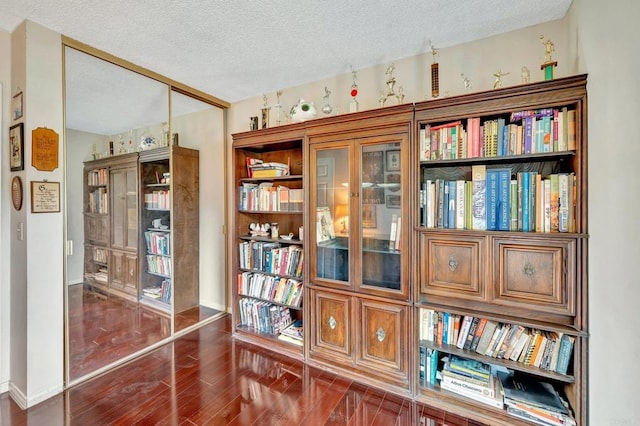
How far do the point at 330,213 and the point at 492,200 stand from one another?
115cm

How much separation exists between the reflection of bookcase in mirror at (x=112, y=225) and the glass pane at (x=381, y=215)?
2.18 metres

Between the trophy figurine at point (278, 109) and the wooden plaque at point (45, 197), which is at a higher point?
the trophy figurine at point (278, 109)

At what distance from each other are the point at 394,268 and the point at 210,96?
2.73 metres

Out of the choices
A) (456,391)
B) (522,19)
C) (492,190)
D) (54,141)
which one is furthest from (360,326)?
(54,141)

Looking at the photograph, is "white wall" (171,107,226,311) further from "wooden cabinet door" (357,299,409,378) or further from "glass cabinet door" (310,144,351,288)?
"wooden cabinet door" (357,299,409,378)

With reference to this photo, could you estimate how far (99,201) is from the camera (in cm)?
243

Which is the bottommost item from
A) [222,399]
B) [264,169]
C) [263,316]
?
[222,399]

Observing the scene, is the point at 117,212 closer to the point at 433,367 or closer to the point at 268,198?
the point at 268,198

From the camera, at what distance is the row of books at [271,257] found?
2600mm

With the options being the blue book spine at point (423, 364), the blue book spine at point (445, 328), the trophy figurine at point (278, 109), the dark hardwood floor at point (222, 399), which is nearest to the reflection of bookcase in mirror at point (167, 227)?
the dark hardwood floor at point (222, 399)

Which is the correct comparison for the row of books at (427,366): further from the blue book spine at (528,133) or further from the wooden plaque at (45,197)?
the wooden plaque at (45,197)

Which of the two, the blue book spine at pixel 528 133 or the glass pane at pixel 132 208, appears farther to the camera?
the glass pane at pixel 132 208

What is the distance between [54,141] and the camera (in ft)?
6.63

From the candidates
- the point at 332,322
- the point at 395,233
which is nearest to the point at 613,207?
the point at 395,233
